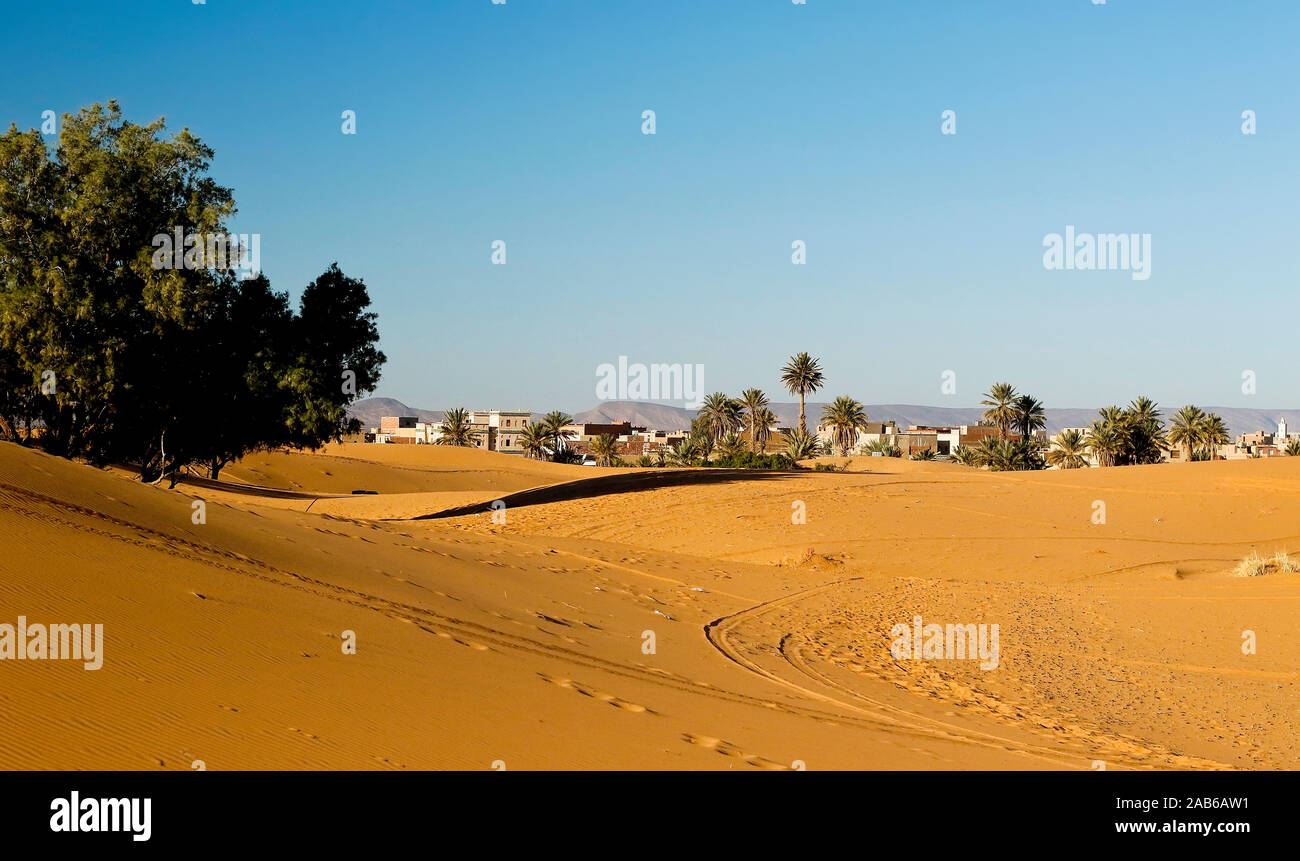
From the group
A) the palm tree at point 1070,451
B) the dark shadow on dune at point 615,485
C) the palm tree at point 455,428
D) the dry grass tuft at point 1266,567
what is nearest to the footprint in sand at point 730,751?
the dry grass tuft at point 1266,567

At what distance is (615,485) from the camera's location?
35594 mm

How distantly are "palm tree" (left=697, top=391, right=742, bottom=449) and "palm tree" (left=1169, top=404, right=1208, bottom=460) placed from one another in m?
38.1

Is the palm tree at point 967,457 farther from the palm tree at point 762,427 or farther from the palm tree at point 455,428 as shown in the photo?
the palm tree at point 455,428

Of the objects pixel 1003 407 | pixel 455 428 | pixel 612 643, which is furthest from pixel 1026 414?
pixel 612 643

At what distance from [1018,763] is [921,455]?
350 ft

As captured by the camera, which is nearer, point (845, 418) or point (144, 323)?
point (144, 323)

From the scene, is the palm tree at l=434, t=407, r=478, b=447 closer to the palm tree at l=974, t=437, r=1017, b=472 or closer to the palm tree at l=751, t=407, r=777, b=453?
the palm tree at l=751, t=407, r=777, b=453

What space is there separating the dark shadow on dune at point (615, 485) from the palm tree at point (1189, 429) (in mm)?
52157

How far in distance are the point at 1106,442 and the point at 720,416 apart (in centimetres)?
3719

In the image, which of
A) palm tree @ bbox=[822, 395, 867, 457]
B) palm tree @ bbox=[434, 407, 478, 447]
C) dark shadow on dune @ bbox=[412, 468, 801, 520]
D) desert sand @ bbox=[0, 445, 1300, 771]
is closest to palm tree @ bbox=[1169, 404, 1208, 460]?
palm tree @ bbox=[822, 395, 867, 457]

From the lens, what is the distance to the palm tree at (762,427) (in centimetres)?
9344

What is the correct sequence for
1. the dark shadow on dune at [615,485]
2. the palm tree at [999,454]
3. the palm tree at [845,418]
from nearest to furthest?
the dark shadow on dune at [615,485] → the palm tree at [999,454] → the palm tree at [845,418]

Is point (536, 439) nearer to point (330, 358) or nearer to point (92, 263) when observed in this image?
point (330, 358)
